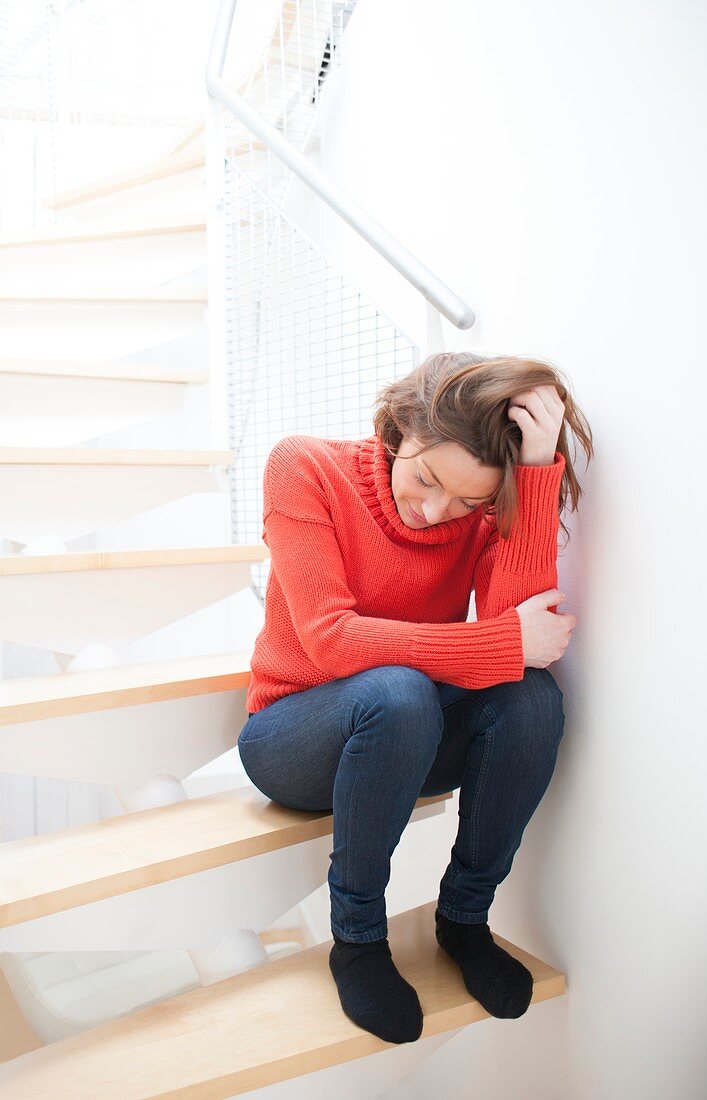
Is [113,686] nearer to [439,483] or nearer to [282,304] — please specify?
[439,483]

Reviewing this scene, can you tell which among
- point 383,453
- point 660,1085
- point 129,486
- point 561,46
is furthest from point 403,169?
point 660,1085

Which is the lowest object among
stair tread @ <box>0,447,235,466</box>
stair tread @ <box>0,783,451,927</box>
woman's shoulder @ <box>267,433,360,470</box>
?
stair tread @ <box>0,783,451,927</box>

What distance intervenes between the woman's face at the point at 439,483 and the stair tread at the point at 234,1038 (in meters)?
0.61

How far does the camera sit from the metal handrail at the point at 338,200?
136cm

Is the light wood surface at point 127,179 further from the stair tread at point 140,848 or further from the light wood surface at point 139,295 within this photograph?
the stair tread at point 140,848

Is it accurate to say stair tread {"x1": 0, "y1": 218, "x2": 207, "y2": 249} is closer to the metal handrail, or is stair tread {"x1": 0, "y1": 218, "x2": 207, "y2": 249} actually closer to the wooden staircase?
the metal handrail

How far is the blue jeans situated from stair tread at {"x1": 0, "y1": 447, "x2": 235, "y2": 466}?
0.84m

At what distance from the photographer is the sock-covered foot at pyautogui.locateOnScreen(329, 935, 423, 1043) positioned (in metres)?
1.01

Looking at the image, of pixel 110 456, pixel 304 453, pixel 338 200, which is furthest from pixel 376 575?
pixel 110 456

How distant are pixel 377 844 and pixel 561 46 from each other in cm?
104

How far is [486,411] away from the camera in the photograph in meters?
1.10

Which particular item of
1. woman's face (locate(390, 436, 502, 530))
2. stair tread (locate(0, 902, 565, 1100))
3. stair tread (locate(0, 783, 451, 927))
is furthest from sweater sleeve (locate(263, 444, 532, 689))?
stair tread (locate(0, 902, 565, 1100))

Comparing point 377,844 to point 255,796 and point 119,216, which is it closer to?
point 255,796

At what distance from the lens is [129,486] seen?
1.92 meters
